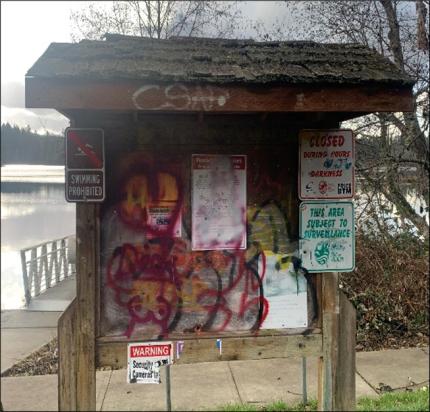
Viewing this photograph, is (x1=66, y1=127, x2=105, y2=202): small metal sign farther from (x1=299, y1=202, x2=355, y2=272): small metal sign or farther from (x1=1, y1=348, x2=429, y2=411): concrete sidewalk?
(x1=1, y1=348, x2=429, y2=411): concrete sidewalk

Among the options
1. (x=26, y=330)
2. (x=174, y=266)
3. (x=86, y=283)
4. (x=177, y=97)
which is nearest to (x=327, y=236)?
(x=174, y=266)

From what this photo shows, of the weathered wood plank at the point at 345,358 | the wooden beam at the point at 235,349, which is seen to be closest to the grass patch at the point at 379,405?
the weathered wood plank at the point at 345,358

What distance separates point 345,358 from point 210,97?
1.82 metres

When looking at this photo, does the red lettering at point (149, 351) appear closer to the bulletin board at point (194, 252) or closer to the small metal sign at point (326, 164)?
the bulletin board at point (194, 252)

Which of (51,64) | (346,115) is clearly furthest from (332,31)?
(51,64)

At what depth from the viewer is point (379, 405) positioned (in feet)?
13.0

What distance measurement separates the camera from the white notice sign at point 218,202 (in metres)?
2.55

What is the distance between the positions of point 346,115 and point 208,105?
990mm

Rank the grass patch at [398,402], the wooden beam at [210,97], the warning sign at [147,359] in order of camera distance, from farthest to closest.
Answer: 1. the grass patch at [398,402]
2. the warning sign at [147,359]
3. the wooden beam at [210,97]

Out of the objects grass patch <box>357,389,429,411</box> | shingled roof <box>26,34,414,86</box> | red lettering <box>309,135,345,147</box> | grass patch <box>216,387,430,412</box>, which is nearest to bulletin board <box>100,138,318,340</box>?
red lettering <box>309,135,345,147</box>

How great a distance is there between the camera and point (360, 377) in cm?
471

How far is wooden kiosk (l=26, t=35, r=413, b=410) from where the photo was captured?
96.2 inches

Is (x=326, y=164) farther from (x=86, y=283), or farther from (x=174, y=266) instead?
(x=86, y=283)

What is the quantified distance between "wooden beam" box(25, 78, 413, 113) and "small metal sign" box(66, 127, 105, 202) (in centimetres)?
40
